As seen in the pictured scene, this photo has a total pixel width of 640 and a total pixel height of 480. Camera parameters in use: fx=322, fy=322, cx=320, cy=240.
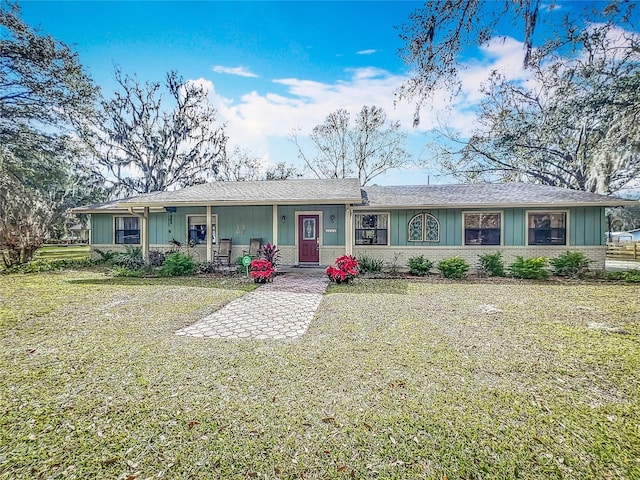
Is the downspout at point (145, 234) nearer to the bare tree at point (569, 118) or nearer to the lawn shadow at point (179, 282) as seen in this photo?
the lawn shadow at point (179, 282)

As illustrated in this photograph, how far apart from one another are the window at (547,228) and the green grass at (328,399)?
5.76 meters

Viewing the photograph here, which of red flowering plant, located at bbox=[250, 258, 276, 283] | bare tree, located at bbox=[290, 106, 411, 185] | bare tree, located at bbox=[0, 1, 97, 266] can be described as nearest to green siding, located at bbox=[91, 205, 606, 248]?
bare tree, located at bbox=[0, 1, 97, 266]

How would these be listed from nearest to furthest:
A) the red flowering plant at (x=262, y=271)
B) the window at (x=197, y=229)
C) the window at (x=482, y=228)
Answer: the red flowering plant at (x=262, y=271) → the window at (x=482, y=228) → the window at (x=197, y=229)

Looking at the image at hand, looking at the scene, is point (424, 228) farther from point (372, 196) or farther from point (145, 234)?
point (145, 234)

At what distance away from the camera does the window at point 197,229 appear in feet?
41.7

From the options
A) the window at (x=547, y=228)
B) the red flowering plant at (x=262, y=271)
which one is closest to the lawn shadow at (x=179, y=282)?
the red flowering plant at (x=262, y=271)

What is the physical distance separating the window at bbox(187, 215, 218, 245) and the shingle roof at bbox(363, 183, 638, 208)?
247 inches

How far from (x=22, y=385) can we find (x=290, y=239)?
9278 mm

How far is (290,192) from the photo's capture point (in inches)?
453

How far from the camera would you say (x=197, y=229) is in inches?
505

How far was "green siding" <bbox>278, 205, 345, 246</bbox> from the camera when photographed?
11.8m

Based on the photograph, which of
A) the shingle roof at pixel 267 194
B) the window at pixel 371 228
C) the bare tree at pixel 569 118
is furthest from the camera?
the window at pixel 371 228

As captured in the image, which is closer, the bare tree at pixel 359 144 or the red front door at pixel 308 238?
the red front door at pixel 308 238

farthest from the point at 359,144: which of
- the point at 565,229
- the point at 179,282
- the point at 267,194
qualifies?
the point at 179,282
